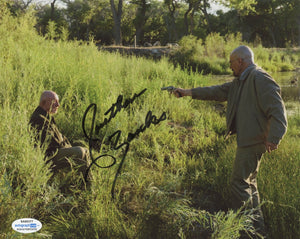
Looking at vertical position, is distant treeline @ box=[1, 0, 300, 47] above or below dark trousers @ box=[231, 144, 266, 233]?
above

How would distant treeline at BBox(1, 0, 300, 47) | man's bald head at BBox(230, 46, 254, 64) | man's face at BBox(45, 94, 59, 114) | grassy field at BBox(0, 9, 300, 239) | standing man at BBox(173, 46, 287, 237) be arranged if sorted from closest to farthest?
grassy field at BBox(0, 9, 300, 239) → standing man at BBox(173, 46, 287, 237) → man's bald head at BBox(230, 46, 254, 64) → man's face at BBox(45, 94, 59, 114) → distant treeline at BBox(1, 0, 300, 47)

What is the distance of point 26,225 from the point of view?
2285 millimetres

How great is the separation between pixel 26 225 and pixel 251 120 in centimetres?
217

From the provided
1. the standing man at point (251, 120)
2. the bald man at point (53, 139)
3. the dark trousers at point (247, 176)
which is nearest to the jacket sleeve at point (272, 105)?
the standing man at point (251, 120)

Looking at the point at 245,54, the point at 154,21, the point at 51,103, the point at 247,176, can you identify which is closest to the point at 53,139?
the point at 51,103

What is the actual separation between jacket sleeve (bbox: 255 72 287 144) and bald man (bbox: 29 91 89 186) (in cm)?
193

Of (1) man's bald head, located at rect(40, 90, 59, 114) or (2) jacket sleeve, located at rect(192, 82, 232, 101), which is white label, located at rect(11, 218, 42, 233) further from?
(2) jacket sleeve, located at rect(192, 82, 232, 101)

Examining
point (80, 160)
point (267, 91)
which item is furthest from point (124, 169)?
point (267, 91)

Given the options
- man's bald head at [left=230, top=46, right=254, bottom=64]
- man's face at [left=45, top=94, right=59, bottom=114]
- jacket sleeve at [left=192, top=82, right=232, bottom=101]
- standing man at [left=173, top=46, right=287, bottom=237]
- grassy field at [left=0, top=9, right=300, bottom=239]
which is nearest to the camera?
grassy field at [left=0, top=9, right=300, bottom=239]

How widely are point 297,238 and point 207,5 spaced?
38.0m

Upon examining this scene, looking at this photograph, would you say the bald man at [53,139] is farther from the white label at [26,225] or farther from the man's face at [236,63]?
the man's face at [236,63]

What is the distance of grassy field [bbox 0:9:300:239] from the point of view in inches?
104

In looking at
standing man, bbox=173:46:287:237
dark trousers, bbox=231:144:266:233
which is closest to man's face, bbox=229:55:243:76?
standing man, bbox=173:46:287:237

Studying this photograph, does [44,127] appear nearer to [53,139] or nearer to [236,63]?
[53,139]
